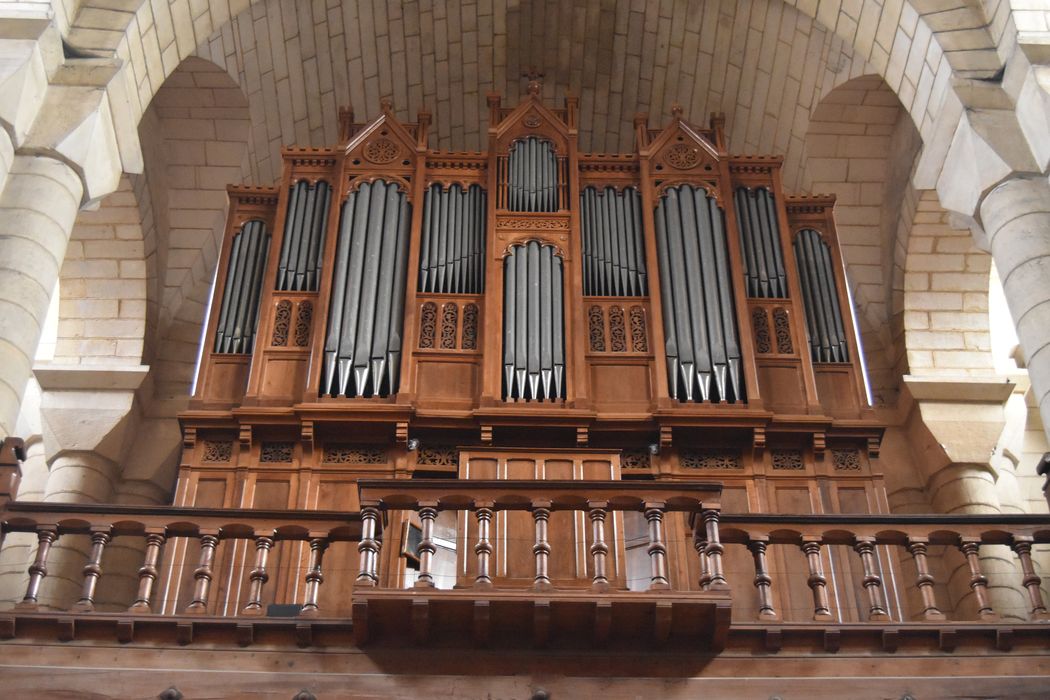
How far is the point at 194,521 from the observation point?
8094 mm

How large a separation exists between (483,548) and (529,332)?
3.67 meters

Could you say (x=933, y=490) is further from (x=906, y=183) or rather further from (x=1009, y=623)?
(x=1009, y=623)

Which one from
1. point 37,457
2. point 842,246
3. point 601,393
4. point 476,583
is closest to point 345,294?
point 601,393

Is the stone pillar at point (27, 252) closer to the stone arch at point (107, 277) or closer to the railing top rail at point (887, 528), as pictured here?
the stone arch at point (107, 277)

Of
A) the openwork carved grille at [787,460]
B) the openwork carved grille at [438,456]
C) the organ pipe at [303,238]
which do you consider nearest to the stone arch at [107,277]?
the organ pipe at [303,238]

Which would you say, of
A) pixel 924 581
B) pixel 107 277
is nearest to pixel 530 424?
pixel 924 581

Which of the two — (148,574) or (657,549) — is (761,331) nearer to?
(657,549)

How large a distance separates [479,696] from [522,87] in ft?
30.2

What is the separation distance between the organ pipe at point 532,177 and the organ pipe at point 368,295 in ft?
3.29

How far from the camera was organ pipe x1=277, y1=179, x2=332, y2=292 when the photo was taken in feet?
38.5

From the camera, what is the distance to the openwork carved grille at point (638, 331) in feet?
36.8

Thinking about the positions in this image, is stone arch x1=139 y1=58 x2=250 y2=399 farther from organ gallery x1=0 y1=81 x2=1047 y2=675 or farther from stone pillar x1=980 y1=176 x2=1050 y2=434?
stone pillar x1=980 y1=176 x2=1050 y2=434

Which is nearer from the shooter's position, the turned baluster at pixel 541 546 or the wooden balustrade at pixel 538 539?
the wooden balustrade at pixel 538 539

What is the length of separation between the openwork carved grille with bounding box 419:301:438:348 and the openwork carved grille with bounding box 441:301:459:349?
0.22ft
